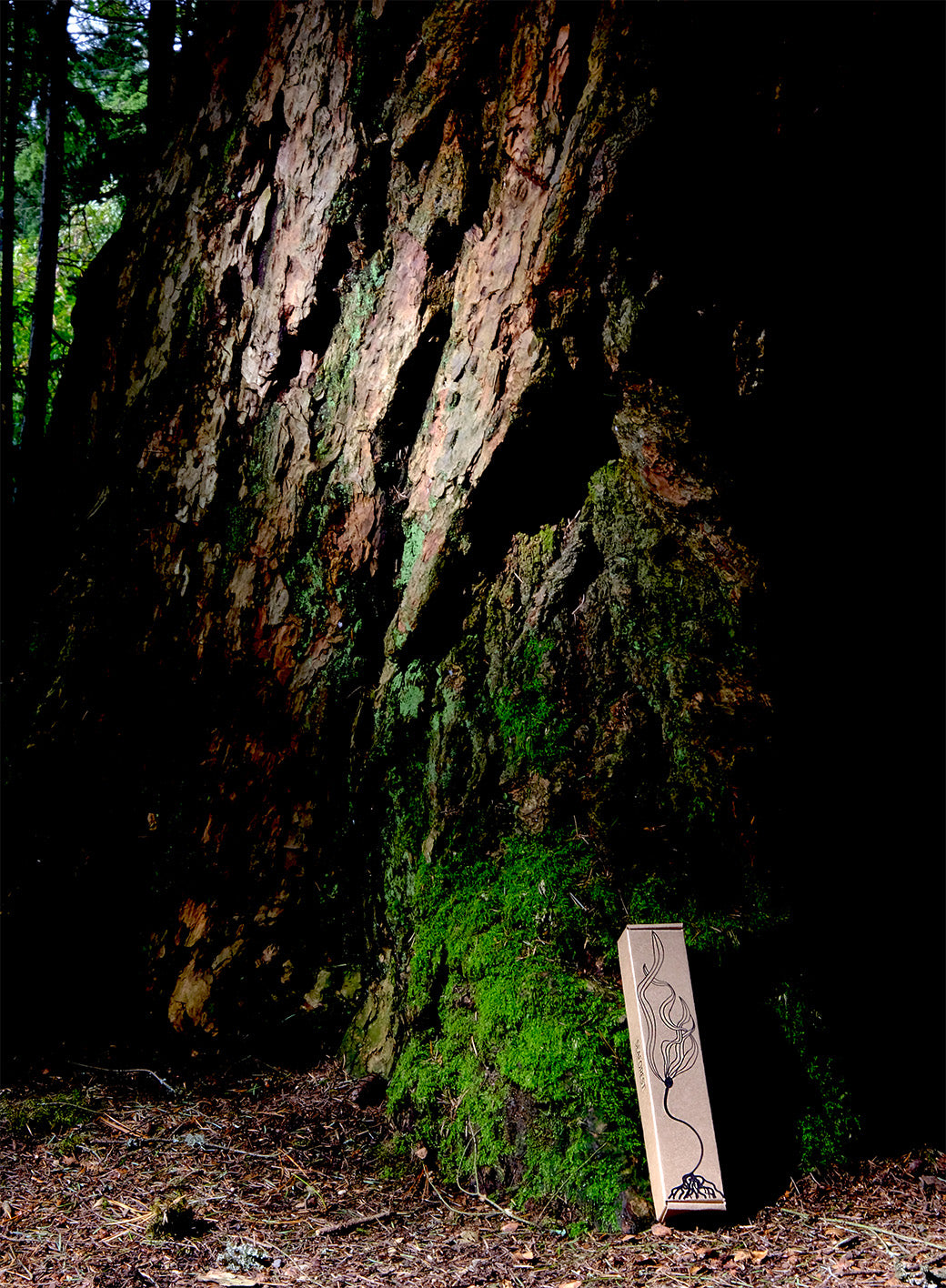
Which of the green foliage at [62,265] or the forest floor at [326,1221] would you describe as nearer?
the forest floor at [326,1221]

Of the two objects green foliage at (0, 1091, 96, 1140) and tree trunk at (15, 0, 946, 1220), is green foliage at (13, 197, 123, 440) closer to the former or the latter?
tree trunk at (15, 0, 946, 1220)

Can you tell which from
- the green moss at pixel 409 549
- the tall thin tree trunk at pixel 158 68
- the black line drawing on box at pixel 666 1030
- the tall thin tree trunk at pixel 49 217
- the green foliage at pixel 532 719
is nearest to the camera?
the black line drawing on box at pixel 666 1030

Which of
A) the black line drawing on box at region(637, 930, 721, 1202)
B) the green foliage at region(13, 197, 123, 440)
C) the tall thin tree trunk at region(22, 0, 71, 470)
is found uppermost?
the green foliage at region(13, 197, 123, 440)

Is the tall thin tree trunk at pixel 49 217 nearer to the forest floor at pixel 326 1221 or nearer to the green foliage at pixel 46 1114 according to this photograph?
the green foliage at pixel 46 1114

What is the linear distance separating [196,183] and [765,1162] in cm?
471

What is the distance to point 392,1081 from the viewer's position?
2891 millimetres

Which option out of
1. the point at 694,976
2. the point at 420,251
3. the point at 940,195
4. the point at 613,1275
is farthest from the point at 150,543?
the point at 940,195

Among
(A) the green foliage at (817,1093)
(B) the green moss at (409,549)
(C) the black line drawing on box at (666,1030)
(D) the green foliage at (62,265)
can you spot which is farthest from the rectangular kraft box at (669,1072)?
(D) the green foliage at (62,265)

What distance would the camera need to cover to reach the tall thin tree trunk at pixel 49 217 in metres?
5.03

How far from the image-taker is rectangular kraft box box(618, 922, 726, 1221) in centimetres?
227

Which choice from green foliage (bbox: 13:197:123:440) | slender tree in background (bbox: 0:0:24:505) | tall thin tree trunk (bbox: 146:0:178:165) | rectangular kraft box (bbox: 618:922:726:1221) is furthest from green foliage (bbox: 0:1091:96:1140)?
green foliage (bbox: 13:197:123:440)

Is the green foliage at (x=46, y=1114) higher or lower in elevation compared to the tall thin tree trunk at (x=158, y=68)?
lower

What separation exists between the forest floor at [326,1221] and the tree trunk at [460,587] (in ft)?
0.62

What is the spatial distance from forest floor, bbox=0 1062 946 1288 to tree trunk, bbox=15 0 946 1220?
19 cm
